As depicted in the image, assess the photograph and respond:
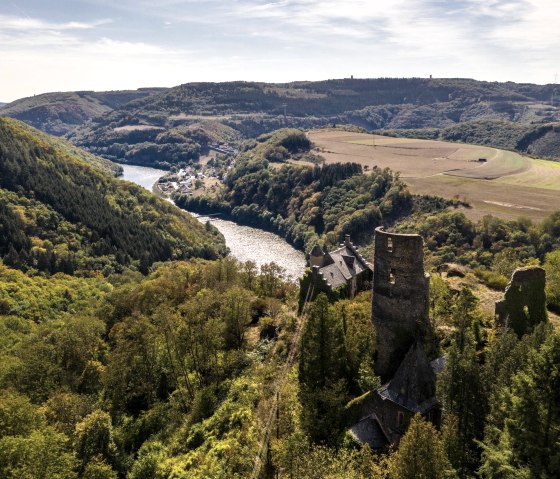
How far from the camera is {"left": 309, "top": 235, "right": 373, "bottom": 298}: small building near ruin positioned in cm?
5672

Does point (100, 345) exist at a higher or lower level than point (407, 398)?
lower

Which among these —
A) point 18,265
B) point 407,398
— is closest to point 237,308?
point 407,398

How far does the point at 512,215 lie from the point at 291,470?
13147cm

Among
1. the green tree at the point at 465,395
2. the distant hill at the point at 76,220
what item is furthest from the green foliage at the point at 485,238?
the green tree at the point at 465,395

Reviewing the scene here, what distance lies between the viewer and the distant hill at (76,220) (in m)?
136

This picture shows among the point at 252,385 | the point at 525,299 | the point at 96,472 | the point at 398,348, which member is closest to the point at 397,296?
the point at 398,348

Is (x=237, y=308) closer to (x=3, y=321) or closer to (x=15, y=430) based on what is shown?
(x=15, y=430)

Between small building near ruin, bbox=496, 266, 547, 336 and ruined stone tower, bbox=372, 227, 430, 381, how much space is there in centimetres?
734

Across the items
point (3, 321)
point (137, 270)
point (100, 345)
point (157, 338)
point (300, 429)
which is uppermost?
point (300, 429)

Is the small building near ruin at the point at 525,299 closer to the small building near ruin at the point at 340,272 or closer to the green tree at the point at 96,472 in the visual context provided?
the small building near ruin at the point at 340,272

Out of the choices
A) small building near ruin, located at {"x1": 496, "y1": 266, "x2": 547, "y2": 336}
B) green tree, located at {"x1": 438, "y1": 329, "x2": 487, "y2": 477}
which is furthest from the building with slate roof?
small building near ruin, located at {"x1": 496, "y1": 266, "x2": 547, "y2": 336}

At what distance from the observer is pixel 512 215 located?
138750 millimetres

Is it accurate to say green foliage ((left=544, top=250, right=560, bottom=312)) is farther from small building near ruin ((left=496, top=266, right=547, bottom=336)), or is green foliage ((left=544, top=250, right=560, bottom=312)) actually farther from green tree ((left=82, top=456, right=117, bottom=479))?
green tree ((left=82, top=456, right=117, bottom=479))

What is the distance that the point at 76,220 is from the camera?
517ft
